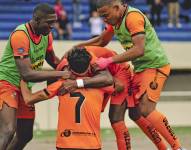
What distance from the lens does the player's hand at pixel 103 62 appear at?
7.01 metres

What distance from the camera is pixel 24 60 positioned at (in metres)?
7.36

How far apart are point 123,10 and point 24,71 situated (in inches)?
49.2

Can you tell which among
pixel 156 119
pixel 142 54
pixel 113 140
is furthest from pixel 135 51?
pixel 113 140

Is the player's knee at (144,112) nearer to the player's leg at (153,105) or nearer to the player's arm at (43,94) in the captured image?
the player's leg at (153,105)

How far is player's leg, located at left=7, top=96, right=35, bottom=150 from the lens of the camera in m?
7.86

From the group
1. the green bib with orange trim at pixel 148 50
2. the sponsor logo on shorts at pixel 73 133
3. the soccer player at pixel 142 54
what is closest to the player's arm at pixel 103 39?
the soccer player at pixel 142 54

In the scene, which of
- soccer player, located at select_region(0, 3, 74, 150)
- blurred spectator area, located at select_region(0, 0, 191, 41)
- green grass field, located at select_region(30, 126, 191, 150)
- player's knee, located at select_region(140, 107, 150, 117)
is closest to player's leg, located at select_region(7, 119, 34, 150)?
soccer player, located at select_region(0, 3, 74, 150)

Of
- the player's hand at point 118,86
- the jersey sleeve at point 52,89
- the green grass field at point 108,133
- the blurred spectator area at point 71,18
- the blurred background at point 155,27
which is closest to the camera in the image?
the jersey sleeve at point 52,89

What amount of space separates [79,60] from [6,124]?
1.38 m

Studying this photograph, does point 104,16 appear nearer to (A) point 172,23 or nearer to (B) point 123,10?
(B) point 123,10

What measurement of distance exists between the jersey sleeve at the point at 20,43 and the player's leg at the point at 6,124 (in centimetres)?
61

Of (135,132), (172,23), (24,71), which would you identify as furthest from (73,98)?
(172,23)

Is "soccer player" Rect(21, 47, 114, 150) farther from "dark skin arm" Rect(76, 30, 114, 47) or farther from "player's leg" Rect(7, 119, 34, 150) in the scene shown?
"dark skin arm" Rect(76, 30, 114, 47)

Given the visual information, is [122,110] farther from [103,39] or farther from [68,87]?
[68,87]
